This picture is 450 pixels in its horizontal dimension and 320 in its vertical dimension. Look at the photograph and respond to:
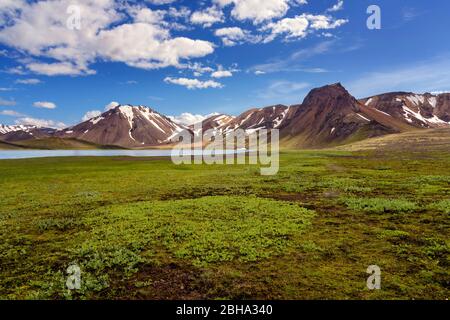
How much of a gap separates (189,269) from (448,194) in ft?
108

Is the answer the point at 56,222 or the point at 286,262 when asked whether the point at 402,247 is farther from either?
the point at 56,222

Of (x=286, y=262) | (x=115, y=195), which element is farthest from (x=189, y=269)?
(x=115, y=195)

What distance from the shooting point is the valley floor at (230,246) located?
1473cm

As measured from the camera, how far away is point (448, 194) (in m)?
36.4

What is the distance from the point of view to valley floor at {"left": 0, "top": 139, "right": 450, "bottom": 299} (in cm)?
1473

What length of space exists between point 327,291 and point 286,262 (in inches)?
139

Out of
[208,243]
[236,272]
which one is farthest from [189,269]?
[208,243]

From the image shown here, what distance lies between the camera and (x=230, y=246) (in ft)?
65.6
